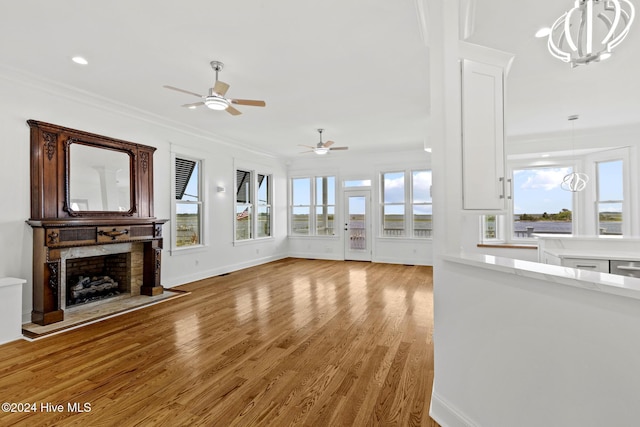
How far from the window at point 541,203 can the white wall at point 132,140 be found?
5.76 m

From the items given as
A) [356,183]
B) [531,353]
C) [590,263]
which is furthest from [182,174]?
[590,263]

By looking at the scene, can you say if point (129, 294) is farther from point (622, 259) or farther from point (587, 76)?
point (587, 76)

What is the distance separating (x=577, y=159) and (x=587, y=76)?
11.5 ft

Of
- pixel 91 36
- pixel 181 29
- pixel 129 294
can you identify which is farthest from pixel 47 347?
pixel 181 29

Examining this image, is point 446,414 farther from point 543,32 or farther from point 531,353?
point 543,32

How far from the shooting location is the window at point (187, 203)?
18.1ft

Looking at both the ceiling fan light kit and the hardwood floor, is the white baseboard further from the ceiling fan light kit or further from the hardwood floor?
the ceiling fan light kit

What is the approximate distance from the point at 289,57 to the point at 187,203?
11.8ft

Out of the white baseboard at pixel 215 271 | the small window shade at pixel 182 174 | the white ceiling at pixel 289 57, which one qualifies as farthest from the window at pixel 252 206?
the white ceiling at pixel 289 57

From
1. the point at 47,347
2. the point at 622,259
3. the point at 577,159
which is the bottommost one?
the point at 47,347

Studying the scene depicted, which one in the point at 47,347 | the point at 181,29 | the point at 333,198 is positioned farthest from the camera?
the point at 333,198

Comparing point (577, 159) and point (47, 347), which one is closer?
point (47, 347)

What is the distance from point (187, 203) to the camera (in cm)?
567

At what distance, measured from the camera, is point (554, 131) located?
19.1 ft
